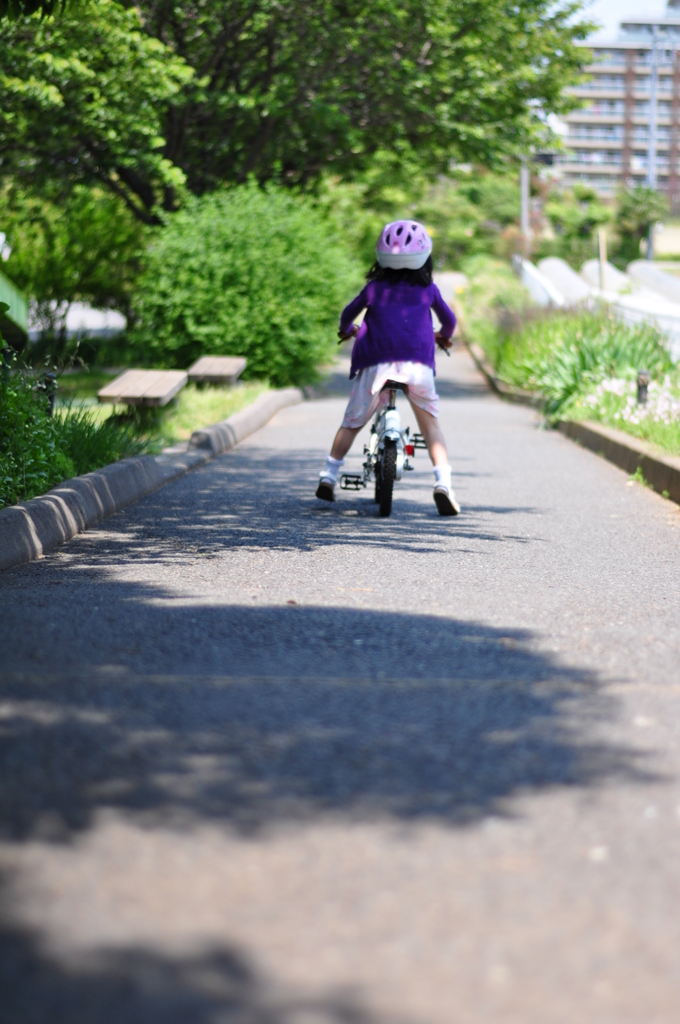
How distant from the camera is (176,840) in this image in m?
2.86

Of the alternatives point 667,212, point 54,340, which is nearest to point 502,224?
point 667,212

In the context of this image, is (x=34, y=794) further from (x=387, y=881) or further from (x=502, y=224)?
(x=502, y=224)

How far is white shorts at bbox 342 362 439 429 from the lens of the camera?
305 inches

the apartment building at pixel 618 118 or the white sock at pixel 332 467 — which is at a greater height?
the apartment building at pixel 618 118

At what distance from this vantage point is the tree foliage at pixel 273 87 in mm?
18078

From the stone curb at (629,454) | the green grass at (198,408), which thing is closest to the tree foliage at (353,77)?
the green grass at (198,408)

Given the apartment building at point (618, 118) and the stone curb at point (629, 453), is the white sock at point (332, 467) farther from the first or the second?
the apartment building at point (618, 118)

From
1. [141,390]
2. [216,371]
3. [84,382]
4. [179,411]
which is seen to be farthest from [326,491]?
[84,382]

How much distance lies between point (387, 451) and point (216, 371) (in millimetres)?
8002

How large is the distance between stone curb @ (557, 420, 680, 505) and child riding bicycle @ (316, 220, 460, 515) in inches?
83.5

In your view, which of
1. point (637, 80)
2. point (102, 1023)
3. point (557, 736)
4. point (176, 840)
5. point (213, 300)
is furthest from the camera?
point (637, 80)

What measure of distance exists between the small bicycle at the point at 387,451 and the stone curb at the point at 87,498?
1.48 meters

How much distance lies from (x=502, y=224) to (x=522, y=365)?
5967 centimetres

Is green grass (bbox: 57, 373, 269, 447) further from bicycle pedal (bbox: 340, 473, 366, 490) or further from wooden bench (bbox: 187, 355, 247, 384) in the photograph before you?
bicycle pedal (bbox: 340, 473, 366, 490)
